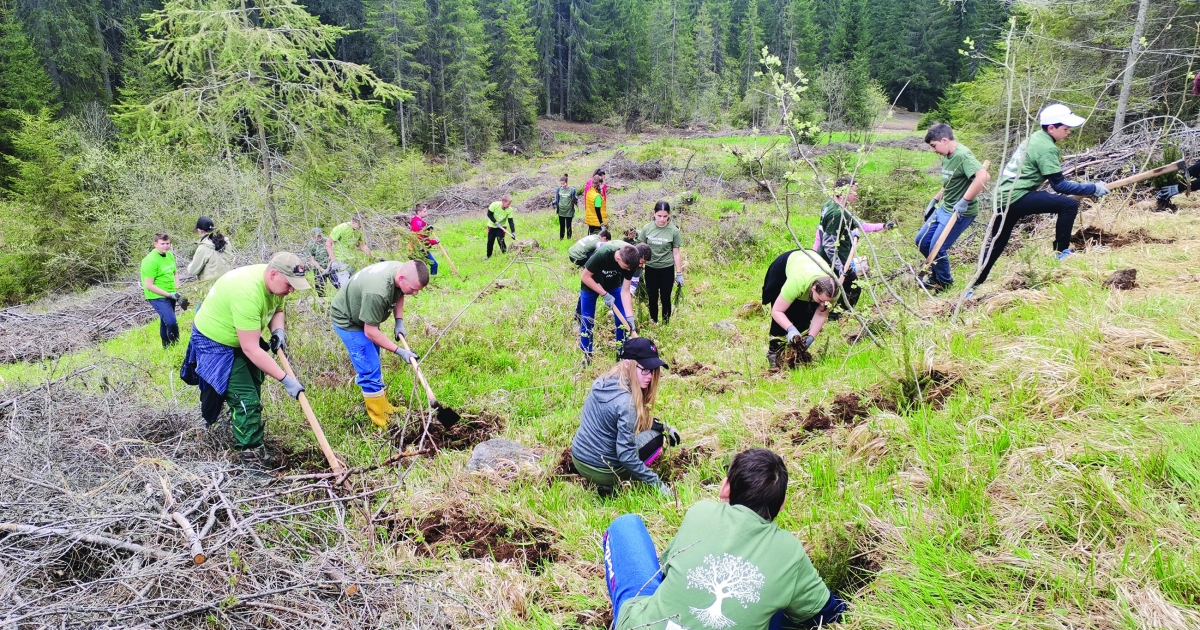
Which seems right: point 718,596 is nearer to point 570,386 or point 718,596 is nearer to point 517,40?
point 570,386

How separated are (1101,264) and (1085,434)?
3363 millimetres

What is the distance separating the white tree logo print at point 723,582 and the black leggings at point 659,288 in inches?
222

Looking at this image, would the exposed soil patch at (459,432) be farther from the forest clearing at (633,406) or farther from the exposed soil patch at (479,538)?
the exposed soil patch at (479,538)

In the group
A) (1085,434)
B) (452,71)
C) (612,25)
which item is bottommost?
(1085,434)

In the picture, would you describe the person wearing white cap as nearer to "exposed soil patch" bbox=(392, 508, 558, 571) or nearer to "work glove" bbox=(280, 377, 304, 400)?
"exposed soil patch" bbox=(392, 508, 558, 571)

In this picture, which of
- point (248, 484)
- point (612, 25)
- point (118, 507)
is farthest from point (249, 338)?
point (612, 25)

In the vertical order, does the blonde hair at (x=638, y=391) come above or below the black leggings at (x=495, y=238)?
above

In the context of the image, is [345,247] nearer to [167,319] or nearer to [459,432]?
[167,319]

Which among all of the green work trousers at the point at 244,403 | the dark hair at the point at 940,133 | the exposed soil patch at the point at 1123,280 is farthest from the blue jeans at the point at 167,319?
the exposed soil patch at the point at 1123,280

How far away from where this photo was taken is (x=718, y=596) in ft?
6.78

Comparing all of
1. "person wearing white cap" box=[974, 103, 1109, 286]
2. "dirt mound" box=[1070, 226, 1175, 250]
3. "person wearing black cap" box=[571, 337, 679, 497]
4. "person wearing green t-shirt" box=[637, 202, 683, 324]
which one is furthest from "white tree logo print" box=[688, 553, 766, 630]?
"dirt mound" box=[1070, 226, 1175, 250]

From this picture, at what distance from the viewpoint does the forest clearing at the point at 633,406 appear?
2.24m

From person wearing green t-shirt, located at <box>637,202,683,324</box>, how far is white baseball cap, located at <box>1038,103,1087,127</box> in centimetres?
374

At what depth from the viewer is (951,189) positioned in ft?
19.0
